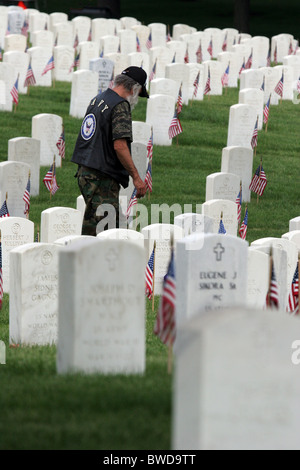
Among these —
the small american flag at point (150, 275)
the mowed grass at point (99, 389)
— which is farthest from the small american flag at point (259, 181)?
the small american flag at point (150, 275)

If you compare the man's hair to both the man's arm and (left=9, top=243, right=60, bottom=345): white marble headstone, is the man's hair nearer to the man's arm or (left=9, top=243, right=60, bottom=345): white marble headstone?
the man's arm

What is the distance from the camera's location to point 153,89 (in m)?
20.2

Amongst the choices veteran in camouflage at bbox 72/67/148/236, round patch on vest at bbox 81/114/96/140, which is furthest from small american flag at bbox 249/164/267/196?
round patch on vest at bbox 81/114/96/140

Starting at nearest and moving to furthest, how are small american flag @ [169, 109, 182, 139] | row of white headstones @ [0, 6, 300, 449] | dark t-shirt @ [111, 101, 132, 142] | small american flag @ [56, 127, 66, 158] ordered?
row of white headstones @ [0, 6, 300, 449] < dark t-shirt @ [111, 101, 132, 142] < small american flag @ [56, 127, 66, 158] < small american flag @ [169, 109, 182, 139]

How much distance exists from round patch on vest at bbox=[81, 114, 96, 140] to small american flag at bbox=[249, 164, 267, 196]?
21.2ft

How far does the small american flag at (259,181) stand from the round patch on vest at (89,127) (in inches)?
255

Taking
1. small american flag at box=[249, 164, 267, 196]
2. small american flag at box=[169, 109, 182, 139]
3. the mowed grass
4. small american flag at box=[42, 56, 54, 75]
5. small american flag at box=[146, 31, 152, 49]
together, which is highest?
small american flag at box=[146, 31, 152, 49]

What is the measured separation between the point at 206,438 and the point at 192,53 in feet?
80.8

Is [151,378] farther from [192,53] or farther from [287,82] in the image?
[192,53]

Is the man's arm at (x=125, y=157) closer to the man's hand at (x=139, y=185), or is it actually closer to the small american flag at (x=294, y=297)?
the man's hand at (x=139, y=185)

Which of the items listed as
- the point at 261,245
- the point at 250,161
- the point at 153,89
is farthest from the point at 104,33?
the point at 261,245

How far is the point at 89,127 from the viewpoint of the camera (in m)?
10.0

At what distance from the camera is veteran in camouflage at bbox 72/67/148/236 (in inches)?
389

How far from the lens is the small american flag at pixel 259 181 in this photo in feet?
53.0
